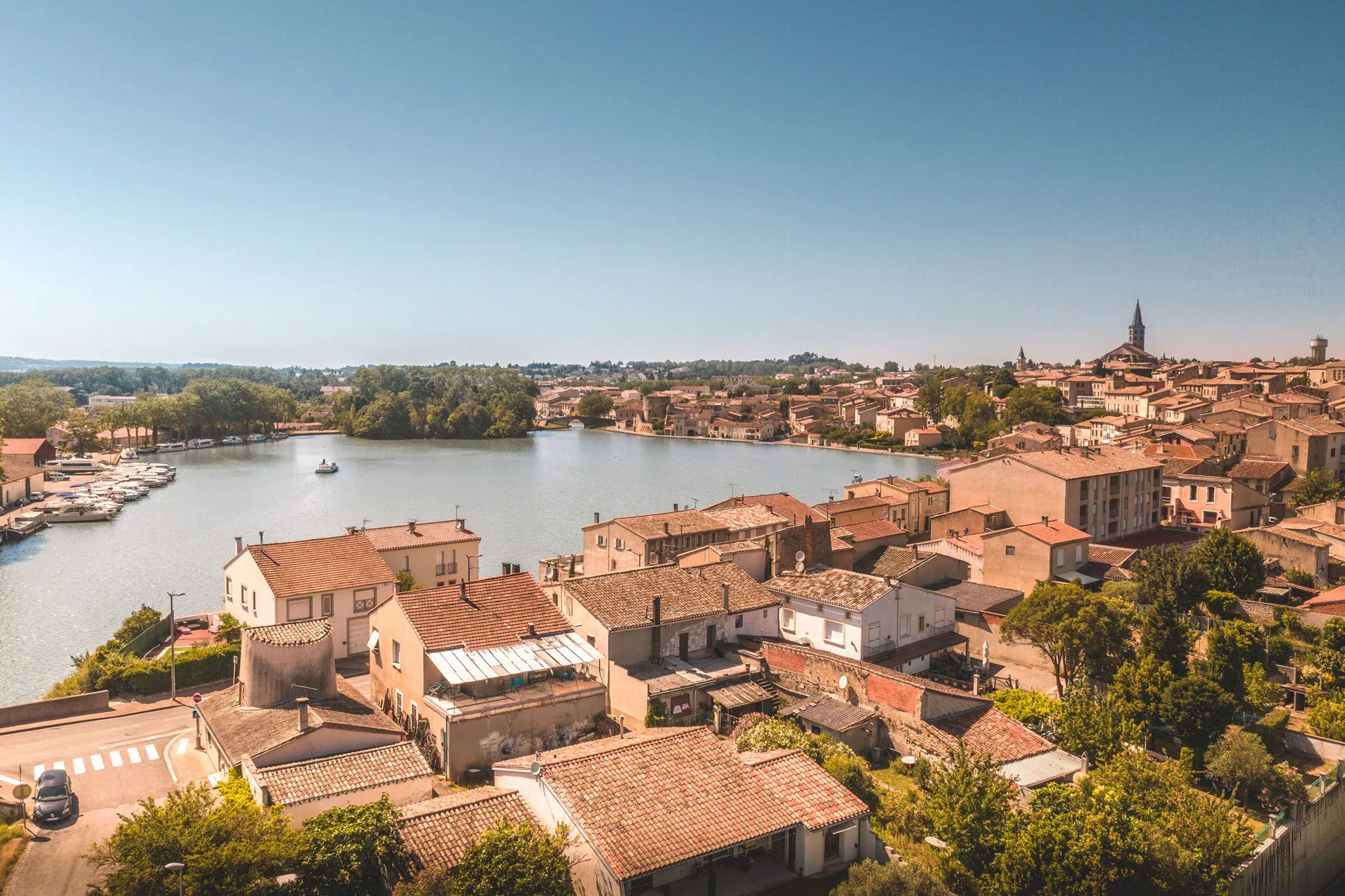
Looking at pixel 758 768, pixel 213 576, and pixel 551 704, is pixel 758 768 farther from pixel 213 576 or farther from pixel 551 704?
pixel 213 576

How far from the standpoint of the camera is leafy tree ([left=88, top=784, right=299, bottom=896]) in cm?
742

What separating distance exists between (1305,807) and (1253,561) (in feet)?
32.8

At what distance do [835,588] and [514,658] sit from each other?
674 cm

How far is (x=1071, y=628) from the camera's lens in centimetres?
1645

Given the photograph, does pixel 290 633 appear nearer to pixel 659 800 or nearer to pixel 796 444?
pixel 659 800

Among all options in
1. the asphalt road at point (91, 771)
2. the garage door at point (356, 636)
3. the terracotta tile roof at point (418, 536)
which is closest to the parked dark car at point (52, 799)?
the asphalt road at point (91, 771)

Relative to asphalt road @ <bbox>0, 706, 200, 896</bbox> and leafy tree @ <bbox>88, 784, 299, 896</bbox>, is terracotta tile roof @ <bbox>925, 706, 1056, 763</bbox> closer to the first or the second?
leafy tree @ <bbox>88, 784, 299, 896</bbox>

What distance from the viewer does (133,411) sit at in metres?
78.2

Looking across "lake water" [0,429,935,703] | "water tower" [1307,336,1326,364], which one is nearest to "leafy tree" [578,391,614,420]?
"lake water" [0,429,935,703]

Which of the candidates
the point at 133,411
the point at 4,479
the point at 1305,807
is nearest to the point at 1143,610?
the point at 1305,807

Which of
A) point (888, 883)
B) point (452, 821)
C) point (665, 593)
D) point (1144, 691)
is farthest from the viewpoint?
point (665, 593)

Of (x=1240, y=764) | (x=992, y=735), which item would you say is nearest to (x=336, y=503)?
(x=992, y=735)

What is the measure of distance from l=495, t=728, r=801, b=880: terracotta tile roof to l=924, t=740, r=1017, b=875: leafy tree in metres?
1.76

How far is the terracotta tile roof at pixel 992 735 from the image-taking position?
13.0 m
